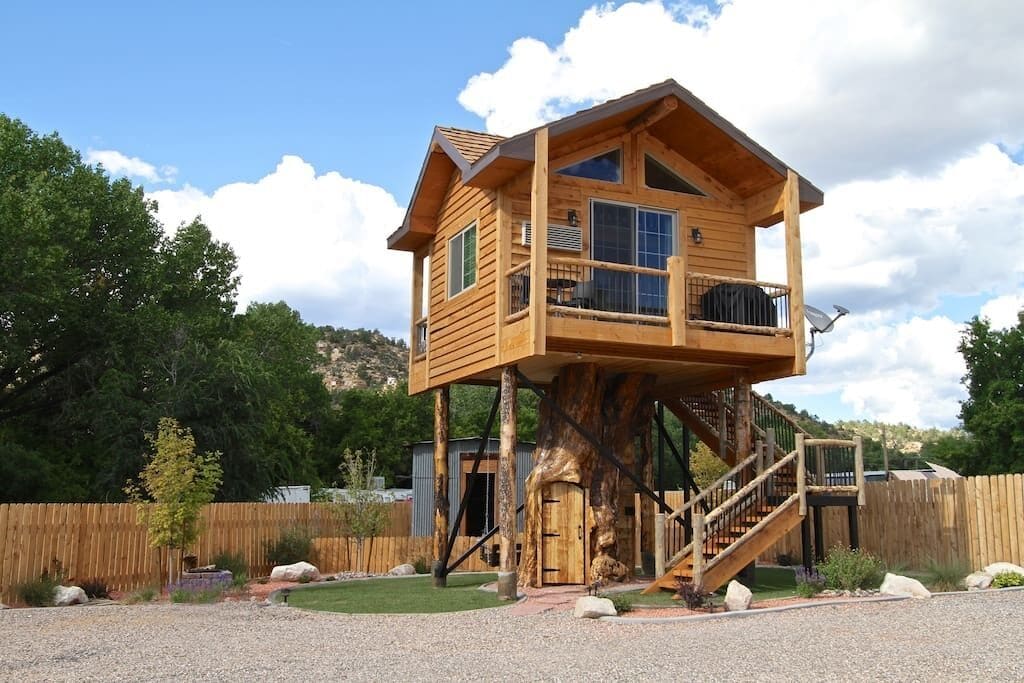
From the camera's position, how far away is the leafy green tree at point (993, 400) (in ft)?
124

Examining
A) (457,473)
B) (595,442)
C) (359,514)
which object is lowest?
(359,514)

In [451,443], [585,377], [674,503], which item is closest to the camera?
[585,377]

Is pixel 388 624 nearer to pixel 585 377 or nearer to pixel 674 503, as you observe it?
pixel 585 377

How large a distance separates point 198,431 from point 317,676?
977 inches

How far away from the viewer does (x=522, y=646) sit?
1161 centimetres

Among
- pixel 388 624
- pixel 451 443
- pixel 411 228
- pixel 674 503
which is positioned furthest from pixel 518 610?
pixel 451 443

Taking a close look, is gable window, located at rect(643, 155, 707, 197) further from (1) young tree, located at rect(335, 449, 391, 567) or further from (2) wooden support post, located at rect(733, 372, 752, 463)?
(1) young tree, located at rect(335, 449, 391, 567)

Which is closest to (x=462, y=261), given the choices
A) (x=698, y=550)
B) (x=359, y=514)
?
(x=698, y=550)

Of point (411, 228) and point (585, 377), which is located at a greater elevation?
point (411, 228)

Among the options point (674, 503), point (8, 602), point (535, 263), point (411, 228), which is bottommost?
point (8, 602)

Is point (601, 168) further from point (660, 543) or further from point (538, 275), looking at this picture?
point (660, 543)

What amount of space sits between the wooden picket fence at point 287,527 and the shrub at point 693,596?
6853 mm

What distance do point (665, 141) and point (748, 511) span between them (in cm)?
766

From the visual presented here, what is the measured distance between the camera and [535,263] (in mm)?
15562
